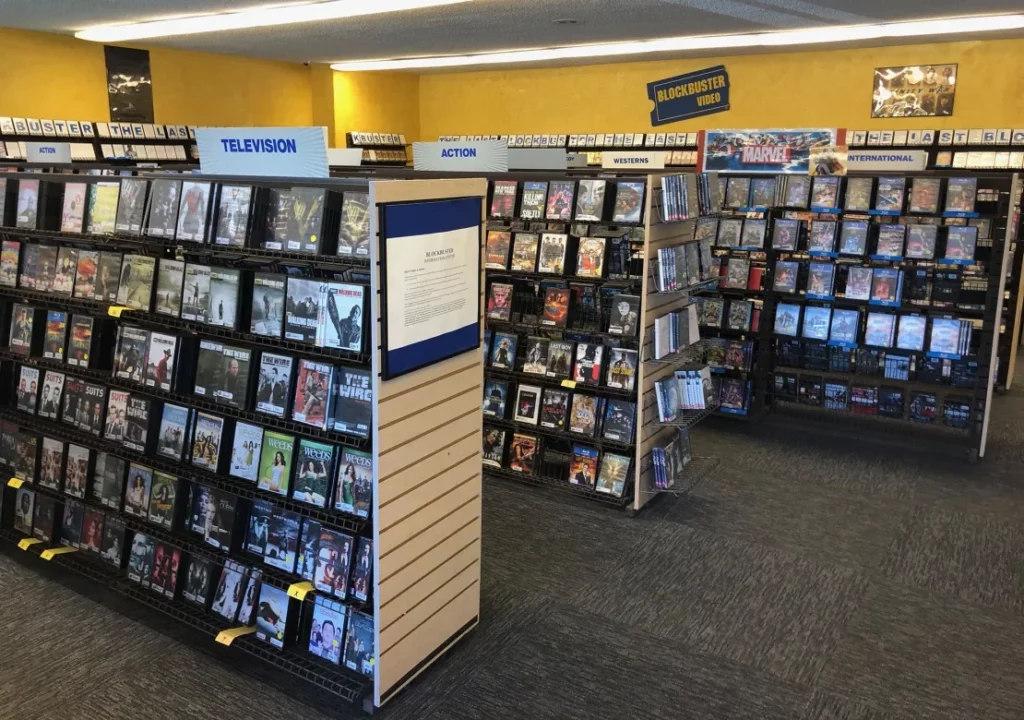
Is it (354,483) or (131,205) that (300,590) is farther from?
(131,205)

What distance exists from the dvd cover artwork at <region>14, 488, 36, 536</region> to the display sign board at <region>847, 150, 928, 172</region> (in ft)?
20.1

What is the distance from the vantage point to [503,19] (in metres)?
7.16

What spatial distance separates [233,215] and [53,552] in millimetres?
1938

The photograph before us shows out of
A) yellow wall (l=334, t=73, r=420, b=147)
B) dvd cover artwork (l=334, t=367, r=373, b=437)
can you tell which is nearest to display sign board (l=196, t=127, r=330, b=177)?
dvd cover artwork (l=334, t=367, r=373, b=437)

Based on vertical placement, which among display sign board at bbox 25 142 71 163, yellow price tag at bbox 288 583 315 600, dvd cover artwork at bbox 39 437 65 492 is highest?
display sign board at bbox 25 142 71 163

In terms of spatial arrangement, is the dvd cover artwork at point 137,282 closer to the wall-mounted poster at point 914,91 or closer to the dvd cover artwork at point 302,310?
the dvd cover artwork at point 302,310

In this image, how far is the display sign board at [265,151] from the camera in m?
2.87

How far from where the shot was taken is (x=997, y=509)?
470cm

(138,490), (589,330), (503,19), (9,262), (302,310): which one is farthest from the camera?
(503,19)

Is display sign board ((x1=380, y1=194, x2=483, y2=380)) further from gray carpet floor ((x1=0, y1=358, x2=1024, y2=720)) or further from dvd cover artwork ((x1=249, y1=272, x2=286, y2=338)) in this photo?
gray carpet floor ((x1=0, y1=358, x2=1024, y2=720))

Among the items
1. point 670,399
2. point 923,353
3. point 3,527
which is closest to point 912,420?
point 923,353

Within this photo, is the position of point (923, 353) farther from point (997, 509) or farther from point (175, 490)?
point (175, 490)

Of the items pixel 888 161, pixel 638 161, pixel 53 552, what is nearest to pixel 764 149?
pixel 888 161

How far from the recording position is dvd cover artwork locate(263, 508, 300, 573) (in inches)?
117
